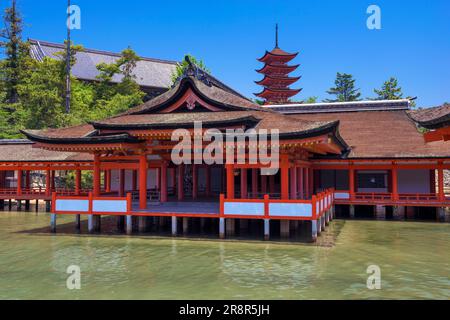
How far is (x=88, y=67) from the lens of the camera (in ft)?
200

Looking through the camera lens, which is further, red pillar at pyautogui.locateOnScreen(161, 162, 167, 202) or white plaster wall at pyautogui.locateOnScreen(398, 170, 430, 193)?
white plaster wall at pyautogui.locateOnScreen(398, 170, 430, 193)

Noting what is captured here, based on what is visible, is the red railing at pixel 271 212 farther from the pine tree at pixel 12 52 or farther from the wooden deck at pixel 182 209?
the pine tree at pixel 12 52

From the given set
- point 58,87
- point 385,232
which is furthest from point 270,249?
point 58,87

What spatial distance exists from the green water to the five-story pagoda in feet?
157

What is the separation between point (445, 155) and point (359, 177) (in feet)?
19.7

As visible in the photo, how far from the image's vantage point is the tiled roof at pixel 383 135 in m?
25.5

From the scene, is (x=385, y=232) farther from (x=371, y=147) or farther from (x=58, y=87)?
(x=58, y=87)

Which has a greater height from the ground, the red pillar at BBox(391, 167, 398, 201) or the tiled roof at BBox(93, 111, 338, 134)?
the tiled roof at BBox(93, 111, 338, 134)

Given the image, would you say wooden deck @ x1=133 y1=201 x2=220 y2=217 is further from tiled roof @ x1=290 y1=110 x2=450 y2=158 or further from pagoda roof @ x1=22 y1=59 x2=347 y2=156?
tiled roof @ x1=290 y1=110 x2=450 y2=158

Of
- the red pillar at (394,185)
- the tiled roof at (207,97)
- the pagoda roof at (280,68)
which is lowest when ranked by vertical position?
the red pillar at (394,185)

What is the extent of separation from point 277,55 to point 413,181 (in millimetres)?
42286

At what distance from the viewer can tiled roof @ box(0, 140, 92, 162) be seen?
1180 inches

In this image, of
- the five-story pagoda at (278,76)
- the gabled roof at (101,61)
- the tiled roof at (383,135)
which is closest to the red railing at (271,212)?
the tiled roof at (383,135)

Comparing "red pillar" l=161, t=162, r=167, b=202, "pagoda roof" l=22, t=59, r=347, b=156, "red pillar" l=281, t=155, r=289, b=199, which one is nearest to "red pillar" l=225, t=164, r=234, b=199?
"pagoda roof" l=22, t=59, r=347, b=156
